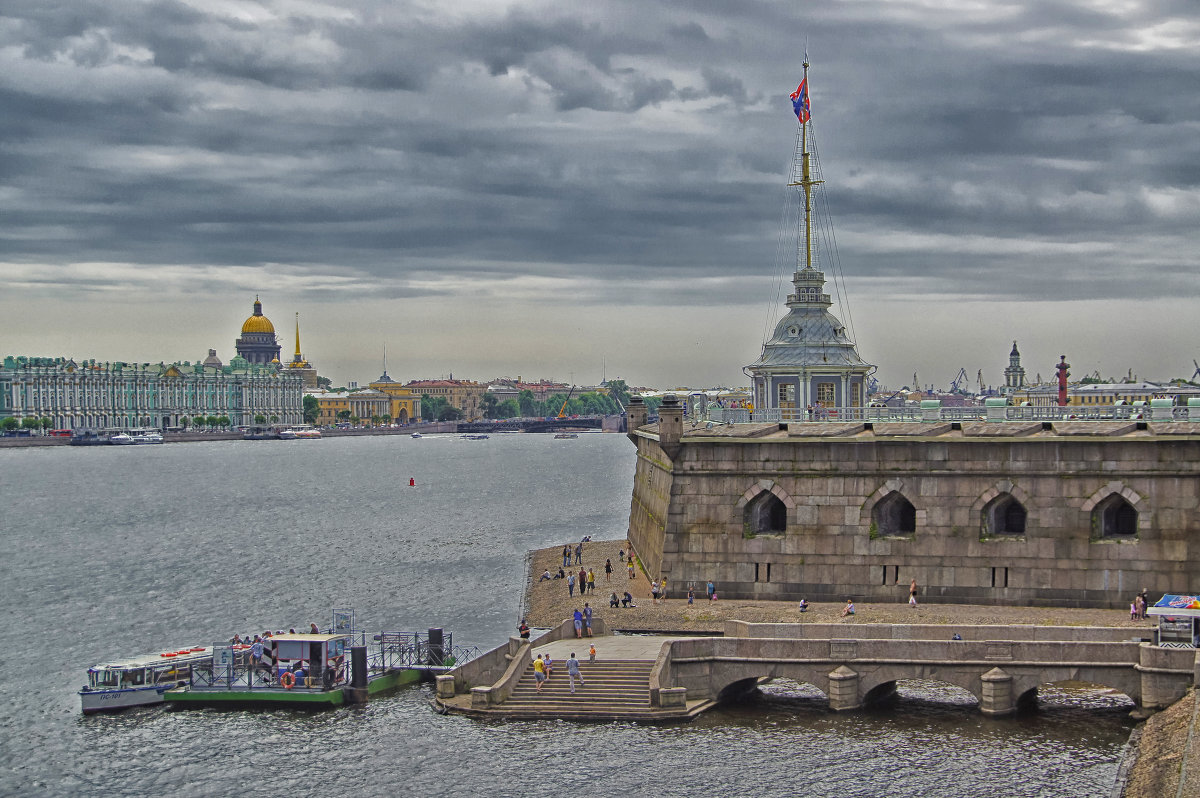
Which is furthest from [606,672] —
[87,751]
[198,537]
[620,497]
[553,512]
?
[620,497]

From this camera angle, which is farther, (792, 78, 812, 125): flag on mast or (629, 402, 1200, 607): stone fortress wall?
(792, 78, 812, 125): flag on mast

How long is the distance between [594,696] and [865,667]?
6.78m

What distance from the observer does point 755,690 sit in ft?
127

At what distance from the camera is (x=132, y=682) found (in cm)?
4103

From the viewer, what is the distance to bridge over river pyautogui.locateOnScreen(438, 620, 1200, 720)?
3478 cm

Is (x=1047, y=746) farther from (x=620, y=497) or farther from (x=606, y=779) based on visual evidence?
(x=620, y=497)

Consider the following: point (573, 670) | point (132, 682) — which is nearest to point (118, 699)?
point (132, 682)

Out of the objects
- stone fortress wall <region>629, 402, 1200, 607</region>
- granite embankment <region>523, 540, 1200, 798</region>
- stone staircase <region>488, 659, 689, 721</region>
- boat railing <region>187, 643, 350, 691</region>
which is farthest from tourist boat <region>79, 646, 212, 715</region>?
stone fortress wall <region>629, 402, 1200, 607</region>

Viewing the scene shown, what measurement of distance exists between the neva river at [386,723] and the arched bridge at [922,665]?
811mm

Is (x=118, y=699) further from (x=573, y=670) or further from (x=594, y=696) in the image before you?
(x=594, y=696)

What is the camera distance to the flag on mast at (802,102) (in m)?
61.7

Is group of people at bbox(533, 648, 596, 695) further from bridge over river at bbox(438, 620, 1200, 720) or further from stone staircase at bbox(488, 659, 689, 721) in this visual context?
bridge over river at bbox(438, 620, 1200, 720)

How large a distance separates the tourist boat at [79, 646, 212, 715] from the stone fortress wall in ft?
48.5

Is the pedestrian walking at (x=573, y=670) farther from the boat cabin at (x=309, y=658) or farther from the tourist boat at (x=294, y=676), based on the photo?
the boat cabin at (x=309, y=658)
